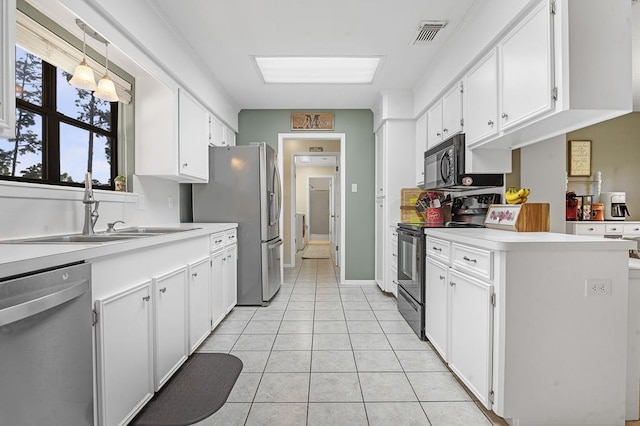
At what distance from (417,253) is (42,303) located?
2380mm

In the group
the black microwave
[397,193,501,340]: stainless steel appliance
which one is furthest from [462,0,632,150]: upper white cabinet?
[397,193,501,340]: stainless steel appliance

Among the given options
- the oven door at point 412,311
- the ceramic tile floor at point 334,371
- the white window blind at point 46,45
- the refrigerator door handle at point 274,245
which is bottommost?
the ceramic tile floor at point 334,371

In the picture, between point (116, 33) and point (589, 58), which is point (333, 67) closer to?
point (116, 33)

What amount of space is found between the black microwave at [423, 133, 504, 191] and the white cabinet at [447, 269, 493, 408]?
3.18 ft

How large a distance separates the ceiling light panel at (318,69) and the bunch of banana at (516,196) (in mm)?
1797

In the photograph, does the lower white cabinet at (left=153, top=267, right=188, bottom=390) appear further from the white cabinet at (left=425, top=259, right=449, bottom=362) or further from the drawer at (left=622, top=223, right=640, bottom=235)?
the drawer at (left=622, top=223, right=640, bottom=235)

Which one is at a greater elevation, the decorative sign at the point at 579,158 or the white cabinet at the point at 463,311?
the decorative sign at the point at 579,158

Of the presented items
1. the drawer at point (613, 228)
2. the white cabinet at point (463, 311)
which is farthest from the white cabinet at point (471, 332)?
the drawer at point (613, 228)

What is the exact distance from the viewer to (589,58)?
154 cm

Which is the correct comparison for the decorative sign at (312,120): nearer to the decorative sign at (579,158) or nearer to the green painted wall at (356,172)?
the green painted wall at (356,172)

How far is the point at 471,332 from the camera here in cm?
178

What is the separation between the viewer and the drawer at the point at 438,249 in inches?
85.8

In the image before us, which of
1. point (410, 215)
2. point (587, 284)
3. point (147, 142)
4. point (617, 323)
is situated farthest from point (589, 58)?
point (147, 142)

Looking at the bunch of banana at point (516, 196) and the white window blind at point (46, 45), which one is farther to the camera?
the bunch of banana at point (516, 196)
